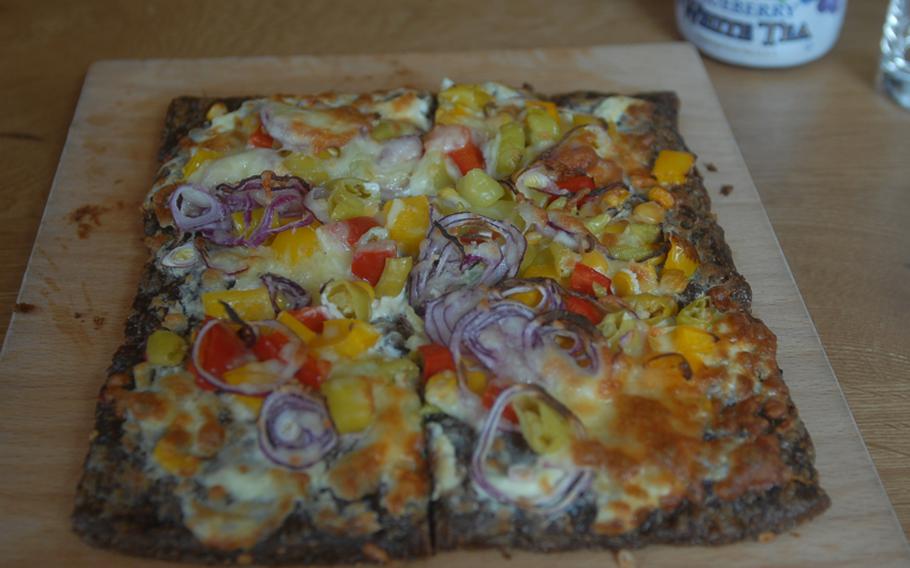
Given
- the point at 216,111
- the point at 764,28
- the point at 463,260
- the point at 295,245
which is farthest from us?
the point at 764,28

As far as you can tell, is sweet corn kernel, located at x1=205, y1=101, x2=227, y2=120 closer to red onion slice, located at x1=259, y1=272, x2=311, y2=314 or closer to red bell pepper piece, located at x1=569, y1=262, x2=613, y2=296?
red onion slice, located at x1=259, y1=272, x2=311, y2=314

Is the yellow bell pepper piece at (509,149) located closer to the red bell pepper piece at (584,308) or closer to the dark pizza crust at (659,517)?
the red bell pepper piece at (584,308)

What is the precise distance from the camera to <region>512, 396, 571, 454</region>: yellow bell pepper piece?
3154 mm

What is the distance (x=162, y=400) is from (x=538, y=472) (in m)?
1.27

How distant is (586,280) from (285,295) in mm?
1106

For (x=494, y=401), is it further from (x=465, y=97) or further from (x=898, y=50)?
(x=898, y=50)

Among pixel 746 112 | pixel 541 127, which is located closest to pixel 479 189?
pixel 541 127

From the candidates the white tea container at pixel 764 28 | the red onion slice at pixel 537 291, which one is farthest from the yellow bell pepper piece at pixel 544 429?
the white tea container at pixel 764 28

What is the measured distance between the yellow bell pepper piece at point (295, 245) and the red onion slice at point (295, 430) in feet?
2.31

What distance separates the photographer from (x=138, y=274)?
427cm

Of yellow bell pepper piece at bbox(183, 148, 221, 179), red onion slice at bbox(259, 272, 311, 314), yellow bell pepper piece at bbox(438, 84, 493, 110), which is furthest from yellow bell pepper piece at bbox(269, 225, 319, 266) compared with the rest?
yellow bell pepper piece at bbox(438, 84, 493, 110)

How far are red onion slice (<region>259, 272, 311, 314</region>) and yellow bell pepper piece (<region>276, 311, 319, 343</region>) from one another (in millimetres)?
Result: 100

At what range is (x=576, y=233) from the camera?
12.8 ft

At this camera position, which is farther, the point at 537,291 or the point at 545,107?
the point at 545,107
